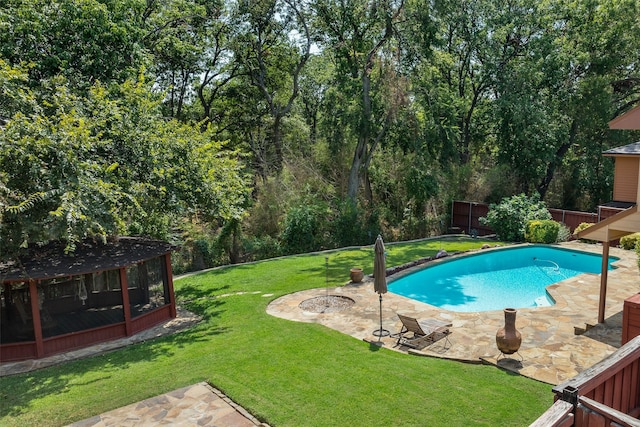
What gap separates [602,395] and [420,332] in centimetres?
533

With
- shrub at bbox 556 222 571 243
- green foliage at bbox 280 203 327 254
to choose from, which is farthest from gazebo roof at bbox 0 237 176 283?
shrub at bbox 556 222 571 243

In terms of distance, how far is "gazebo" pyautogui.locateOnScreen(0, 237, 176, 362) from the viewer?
10.4 m

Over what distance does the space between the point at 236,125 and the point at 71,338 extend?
71.2 feet

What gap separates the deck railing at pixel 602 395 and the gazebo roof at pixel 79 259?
384 inches

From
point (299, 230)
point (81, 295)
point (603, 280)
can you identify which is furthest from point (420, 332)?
point (299, 230)

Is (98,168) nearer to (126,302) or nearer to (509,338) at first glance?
(126,302)

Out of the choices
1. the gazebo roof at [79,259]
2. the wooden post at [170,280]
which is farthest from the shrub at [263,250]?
the gazebo roof at [79,259]

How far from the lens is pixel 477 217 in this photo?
2519cm

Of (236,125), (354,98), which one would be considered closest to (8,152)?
(354,98)

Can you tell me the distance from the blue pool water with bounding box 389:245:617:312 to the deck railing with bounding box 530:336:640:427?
855cm

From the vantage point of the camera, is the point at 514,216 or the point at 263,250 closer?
the point at 263,250

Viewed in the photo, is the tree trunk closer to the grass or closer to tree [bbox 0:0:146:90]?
the grass

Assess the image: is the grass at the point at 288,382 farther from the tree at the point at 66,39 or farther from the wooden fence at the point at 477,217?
the wooden fence at the point at 477,217

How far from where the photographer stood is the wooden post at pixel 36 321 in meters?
10.2
